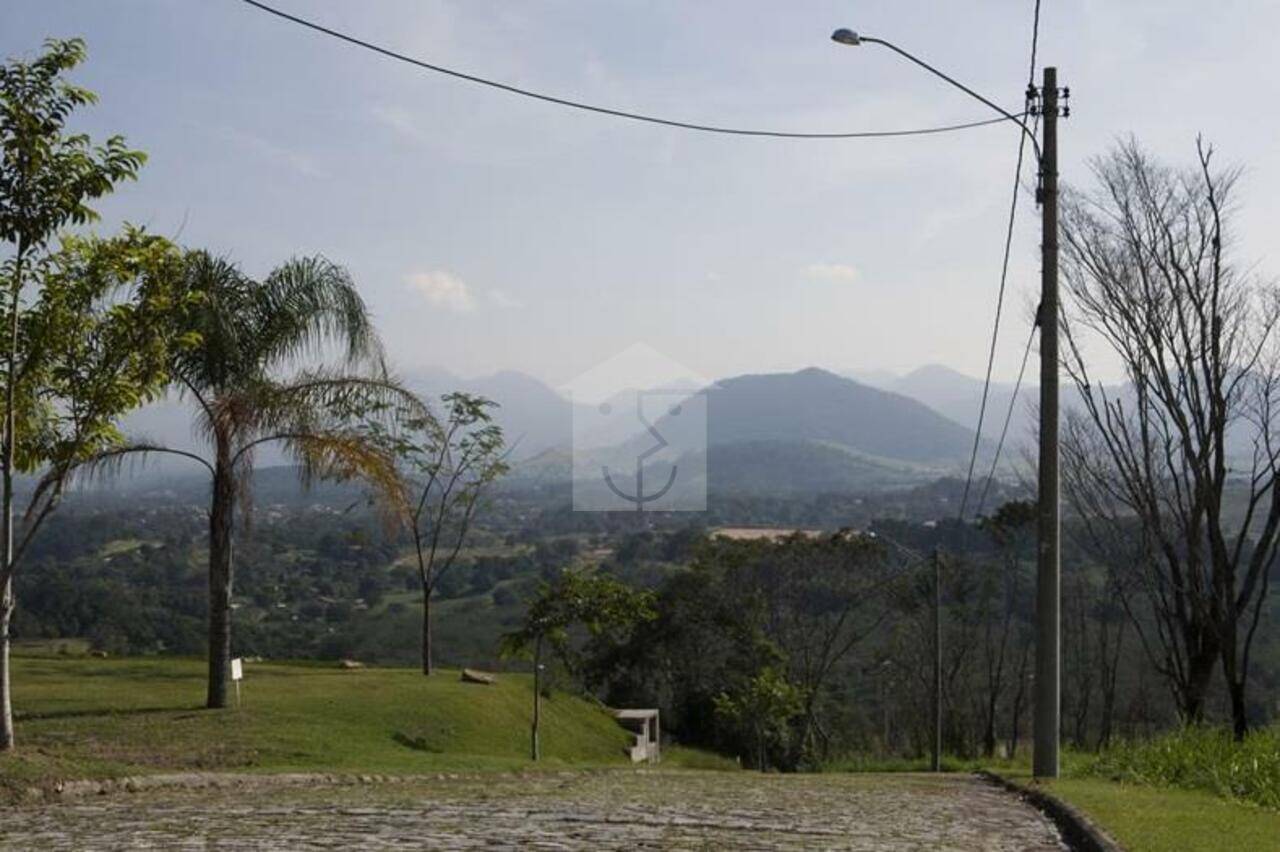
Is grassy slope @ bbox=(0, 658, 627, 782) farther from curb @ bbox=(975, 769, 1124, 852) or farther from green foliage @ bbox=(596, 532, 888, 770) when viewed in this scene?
green foliage @ bbox=(596, 532, 888, 770)

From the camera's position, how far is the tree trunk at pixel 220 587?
20938mm

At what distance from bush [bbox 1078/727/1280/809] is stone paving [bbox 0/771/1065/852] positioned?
1859mm

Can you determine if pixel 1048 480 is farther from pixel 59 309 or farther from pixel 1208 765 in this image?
pixel 59 309

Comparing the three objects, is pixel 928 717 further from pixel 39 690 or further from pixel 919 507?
pixel 919 507

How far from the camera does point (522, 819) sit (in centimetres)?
1009

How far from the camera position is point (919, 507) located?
97562 millimetres

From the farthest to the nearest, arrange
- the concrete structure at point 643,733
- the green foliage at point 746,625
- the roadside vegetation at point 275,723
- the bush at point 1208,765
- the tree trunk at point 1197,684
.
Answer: the green foliage at point 746,625, the concrete structure at point 643,733, the tree trunk at point 1197,684, the roadside vegetation at point 275,723, the bush at point 1208,765

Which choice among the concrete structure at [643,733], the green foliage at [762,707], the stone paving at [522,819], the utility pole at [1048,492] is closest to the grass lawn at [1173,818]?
the stone paving at [522,819]

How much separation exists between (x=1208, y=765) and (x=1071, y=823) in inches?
176

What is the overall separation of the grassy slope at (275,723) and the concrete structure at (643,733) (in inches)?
53.4

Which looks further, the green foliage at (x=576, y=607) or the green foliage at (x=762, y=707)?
the green foliage at (x=762, y=707)

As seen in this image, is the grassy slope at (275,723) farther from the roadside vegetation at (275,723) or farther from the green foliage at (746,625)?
the green foliage at (746,625)

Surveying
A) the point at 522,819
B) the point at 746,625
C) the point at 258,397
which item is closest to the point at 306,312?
the point at 258,397

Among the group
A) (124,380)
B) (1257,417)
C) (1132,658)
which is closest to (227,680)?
(124,380)
